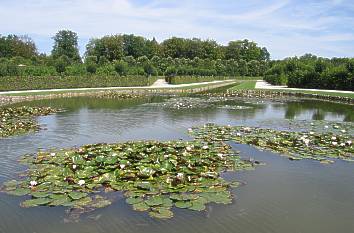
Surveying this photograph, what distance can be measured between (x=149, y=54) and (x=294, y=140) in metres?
75.7

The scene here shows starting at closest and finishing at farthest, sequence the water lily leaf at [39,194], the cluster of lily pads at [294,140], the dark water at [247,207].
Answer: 1. the dark water at [247,207]
2. the water lily leaf at [39,194]
3. the cluster of lily pads at [294,140]

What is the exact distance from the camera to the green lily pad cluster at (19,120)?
491 inches

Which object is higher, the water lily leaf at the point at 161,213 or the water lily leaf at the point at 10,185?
the water lily leaf at the point at 10,185

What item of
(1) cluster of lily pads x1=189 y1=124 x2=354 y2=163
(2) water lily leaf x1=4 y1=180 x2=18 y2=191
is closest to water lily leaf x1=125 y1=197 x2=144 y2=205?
(2) water lily leaf x1=4 y1=180 x2=18 y2=191

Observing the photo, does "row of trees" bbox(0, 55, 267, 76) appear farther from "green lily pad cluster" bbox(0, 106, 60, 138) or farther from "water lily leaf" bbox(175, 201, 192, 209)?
"water lily leaf" bbox(175, 201, 192, 209)

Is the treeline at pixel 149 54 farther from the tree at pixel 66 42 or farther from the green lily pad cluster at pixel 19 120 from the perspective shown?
the green lily pad cluster at pixel 19 120

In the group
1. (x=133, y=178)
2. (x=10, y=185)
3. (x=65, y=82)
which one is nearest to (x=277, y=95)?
(x=65, y=82)

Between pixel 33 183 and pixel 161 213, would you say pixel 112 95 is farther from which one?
pixel 161 213

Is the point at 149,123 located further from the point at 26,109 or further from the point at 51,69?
the point at 51,69

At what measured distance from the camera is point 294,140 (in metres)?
11.0

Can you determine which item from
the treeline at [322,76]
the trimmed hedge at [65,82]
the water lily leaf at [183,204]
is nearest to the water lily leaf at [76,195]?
the water lily leaf at [183,204]

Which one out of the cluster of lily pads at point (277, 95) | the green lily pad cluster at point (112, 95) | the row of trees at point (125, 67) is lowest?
the green lily pad cluster at point (112, 95)

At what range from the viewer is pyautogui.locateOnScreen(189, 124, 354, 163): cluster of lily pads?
9.44 m

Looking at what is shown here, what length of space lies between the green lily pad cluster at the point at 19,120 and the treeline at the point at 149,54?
2520 centimetres
